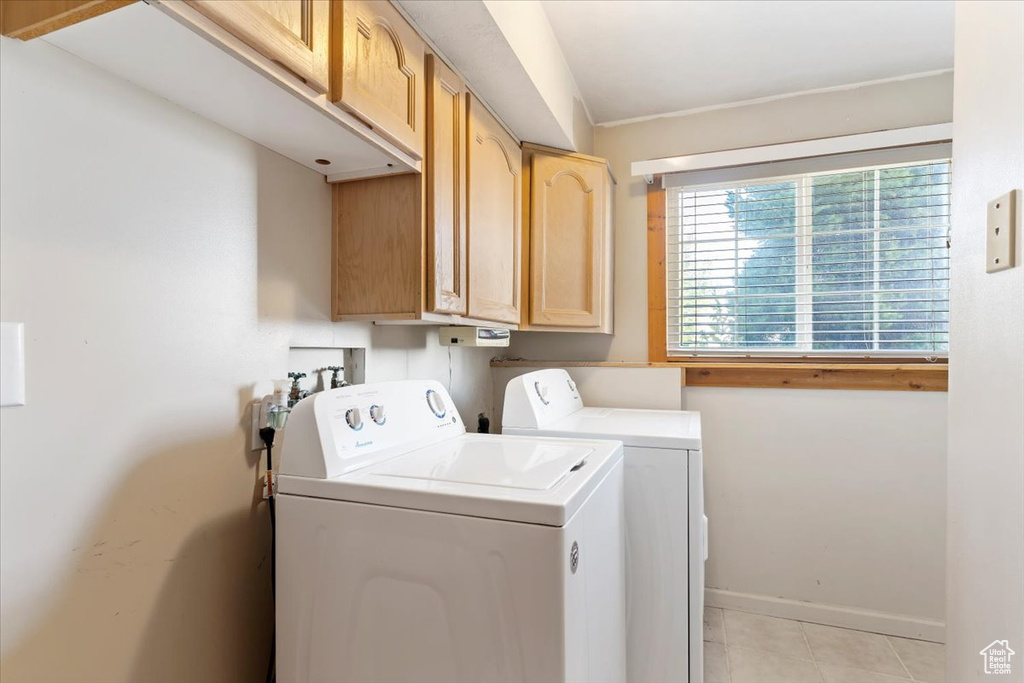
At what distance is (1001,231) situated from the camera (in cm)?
79

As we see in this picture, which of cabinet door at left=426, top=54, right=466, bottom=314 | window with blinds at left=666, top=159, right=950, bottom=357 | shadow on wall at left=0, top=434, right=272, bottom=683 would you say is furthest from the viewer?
window with blinds at left=666, top=159, right=950, bottom=357

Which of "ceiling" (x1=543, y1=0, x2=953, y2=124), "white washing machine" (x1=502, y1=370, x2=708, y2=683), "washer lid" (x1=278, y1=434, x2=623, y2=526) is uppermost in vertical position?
"ceiling" (x1=543, y1=0, x2=953, y2=124)

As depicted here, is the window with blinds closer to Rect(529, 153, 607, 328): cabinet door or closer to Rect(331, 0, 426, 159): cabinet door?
Rect(529, 153, 607, 328): cabinet door

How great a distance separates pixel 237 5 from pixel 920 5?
2.20 m

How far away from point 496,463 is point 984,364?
3.00 ft

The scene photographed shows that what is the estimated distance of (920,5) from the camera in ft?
5.75

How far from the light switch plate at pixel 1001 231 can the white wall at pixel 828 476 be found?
1.59 metres

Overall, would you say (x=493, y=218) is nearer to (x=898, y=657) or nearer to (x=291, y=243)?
(x=291, y=243)

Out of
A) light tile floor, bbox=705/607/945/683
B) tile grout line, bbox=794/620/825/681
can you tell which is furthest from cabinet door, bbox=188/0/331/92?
tile grout line, bbox=794/620/825/681

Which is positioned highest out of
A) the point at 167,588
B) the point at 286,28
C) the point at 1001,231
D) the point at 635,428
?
the point at 286,28

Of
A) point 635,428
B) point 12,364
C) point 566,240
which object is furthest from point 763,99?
point 12,364

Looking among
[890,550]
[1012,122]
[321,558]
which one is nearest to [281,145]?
[321,558]

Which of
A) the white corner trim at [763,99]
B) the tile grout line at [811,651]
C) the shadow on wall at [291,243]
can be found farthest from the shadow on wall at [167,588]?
the white corner trim at [763,99]

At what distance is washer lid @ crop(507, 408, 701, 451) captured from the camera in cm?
160
